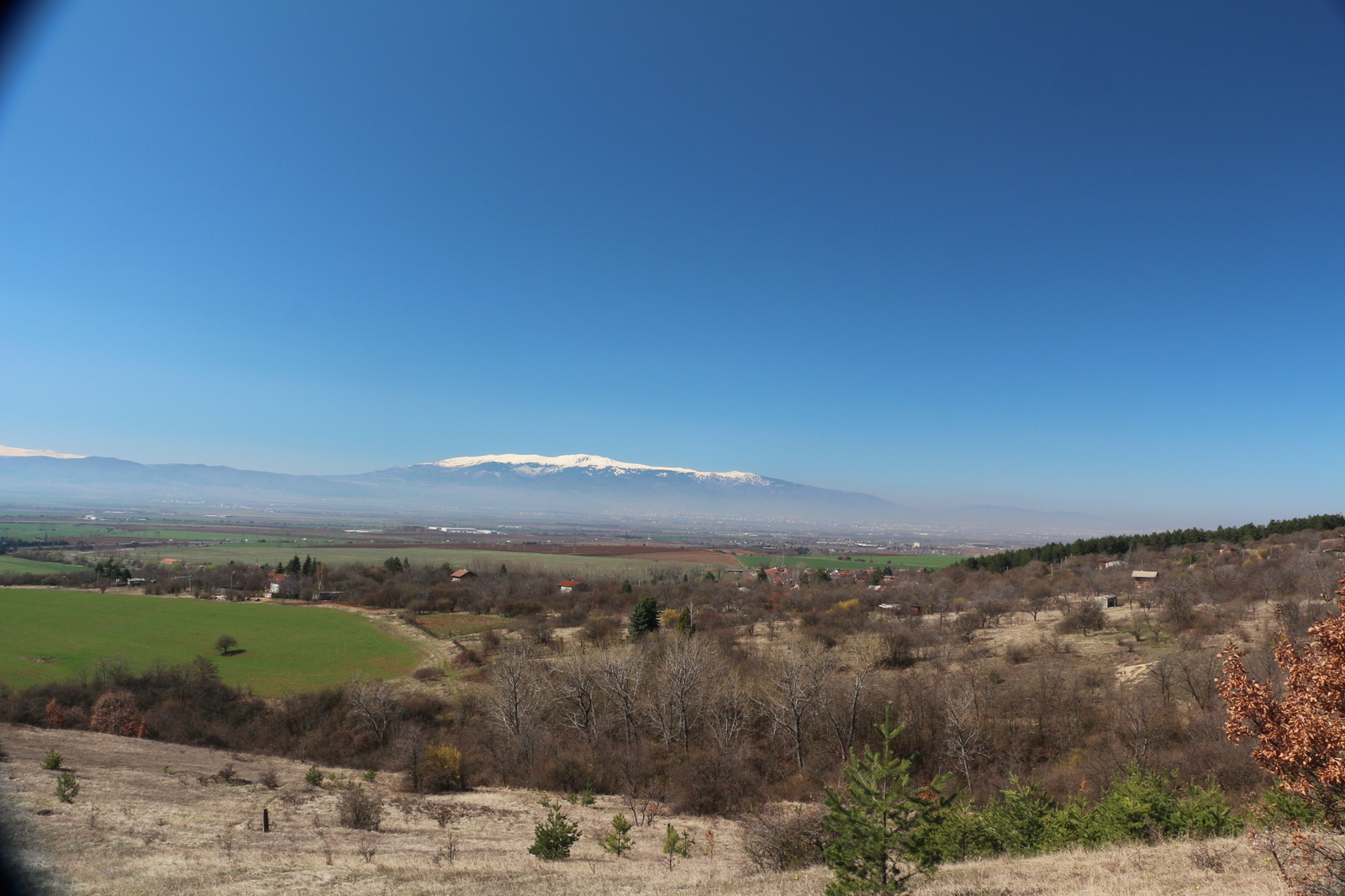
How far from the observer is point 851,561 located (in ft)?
539

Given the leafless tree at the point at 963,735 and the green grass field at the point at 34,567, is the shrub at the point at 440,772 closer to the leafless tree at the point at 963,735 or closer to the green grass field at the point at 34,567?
the leafless tree at the point at 963,735

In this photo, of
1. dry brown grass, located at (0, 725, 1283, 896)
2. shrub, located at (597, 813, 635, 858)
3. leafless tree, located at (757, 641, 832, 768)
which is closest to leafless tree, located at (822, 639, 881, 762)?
leafless tree, located at (757, 641, 832, 768)

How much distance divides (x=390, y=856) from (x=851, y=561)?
6210 inches

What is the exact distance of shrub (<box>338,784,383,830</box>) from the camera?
24.1 m

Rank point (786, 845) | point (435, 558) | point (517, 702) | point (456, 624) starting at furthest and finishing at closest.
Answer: point (435, 558) < point (456, 624) < point (517, 702) < point (786, 845)

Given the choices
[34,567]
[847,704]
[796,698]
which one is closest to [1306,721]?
[796,698]

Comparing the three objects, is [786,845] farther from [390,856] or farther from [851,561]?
[851,561]

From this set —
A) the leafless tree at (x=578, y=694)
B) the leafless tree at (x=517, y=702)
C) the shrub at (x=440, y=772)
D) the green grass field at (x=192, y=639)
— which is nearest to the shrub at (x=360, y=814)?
the shrub at (x=440, y=772)

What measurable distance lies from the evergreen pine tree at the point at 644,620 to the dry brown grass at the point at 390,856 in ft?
96.1

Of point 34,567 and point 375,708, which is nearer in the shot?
point 375,708

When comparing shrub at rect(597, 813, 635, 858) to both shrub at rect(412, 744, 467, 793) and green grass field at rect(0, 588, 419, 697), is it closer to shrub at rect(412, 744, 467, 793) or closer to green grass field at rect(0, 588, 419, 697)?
shrub at rect(412, 744, 467, 793)

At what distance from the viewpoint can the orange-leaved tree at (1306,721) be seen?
7824 mm

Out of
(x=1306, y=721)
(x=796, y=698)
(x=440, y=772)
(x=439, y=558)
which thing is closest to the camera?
(x=1306, y=721)

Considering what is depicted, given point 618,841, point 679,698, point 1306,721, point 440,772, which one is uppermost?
point 1306,721
